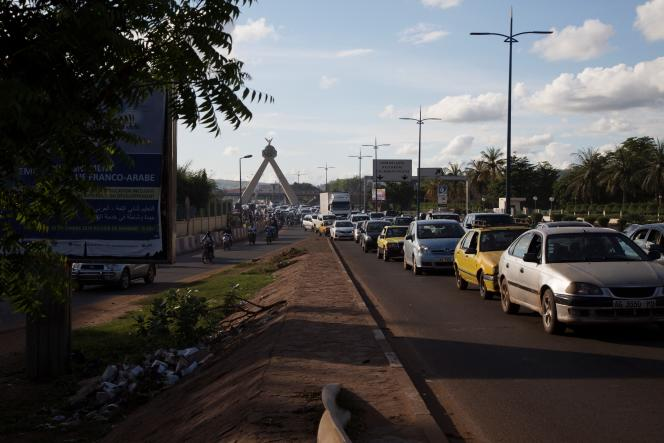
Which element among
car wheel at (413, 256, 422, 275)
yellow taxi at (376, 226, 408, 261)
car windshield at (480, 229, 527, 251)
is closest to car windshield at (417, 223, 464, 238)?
car wheel at (413, 256, 422, 275)

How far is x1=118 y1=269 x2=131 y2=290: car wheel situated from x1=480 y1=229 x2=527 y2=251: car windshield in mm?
14069

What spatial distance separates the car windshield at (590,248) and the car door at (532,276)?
0.76 feet

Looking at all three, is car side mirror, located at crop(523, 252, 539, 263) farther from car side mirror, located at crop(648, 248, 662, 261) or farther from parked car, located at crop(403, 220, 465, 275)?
parked car, located at crop(403, 220, 465, 275)

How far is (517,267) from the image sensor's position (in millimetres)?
12992

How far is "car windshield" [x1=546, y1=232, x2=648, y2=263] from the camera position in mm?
11719

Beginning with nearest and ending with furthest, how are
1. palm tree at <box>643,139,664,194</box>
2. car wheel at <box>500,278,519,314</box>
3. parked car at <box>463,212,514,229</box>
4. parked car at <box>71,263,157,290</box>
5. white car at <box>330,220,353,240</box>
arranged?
1. car wheel at <box>500,278,519,314</box>
2. parked car at <box>71,263,157,290</box>
3. parked car at <box>463,212,514,229</box>
4. white car at <box>330,220,353,240</box>
5. palm tree at <box>643,139,664,194</box>

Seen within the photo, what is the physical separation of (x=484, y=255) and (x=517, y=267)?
3558 mm

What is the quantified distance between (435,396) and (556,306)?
3757 millimetres

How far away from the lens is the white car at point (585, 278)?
10.5 meters

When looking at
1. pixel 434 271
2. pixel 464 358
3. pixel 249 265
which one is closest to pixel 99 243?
pixel 464 358

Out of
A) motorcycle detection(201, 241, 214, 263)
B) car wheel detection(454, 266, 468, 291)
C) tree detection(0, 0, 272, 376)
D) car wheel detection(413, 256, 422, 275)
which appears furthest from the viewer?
motorcycle detection(201, 241, 214, 263)

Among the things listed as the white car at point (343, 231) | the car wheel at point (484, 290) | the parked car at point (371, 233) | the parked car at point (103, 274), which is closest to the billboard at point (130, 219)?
the car wheel at point (484, 290)

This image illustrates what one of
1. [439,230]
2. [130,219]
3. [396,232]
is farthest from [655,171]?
[130,219]

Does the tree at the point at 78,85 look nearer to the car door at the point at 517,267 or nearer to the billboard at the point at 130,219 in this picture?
the billboard at the point at 130,219
